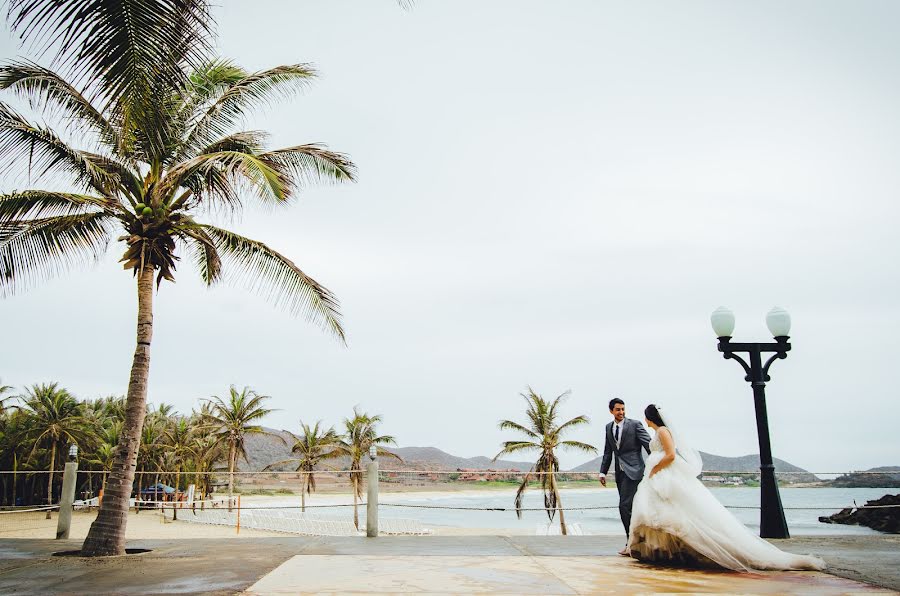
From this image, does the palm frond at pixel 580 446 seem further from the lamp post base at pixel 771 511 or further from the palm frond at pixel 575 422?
the lamp post base at pixel 771 511

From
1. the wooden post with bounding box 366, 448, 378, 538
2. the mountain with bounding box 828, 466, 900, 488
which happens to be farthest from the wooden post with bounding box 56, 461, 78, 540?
the mountain with bounding box 828, 466, 900, 488

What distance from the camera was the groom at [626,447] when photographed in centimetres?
657

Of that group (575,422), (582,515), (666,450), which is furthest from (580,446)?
(582,515)

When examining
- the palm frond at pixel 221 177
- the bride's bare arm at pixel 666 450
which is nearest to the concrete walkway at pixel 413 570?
the bride's bare arm at pixel 666 450

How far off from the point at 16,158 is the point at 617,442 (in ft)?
26.6

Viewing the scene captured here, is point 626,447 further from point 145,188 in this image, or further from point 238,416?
point 238,416

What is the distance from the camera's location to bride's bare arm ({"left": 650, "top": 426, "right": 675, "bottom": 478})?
5711mm

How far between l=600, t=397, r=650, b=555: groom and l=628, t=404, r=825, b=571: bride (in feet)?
2.39

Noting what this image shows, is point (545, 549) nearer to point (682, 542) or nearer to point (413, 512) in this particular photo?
point (682, 542)

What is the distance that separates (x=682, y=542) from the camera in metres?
5.29

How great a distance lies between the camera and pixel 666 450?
573cm

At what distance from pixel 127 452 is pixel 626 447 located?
611 centimetres

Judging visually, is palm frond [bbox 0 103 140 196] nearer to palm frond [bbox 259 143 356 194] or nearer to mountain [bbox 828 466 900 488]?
palm frond [bbox 259 143 356 194]

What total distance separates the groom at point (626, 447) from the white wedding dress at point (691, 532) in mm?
852
